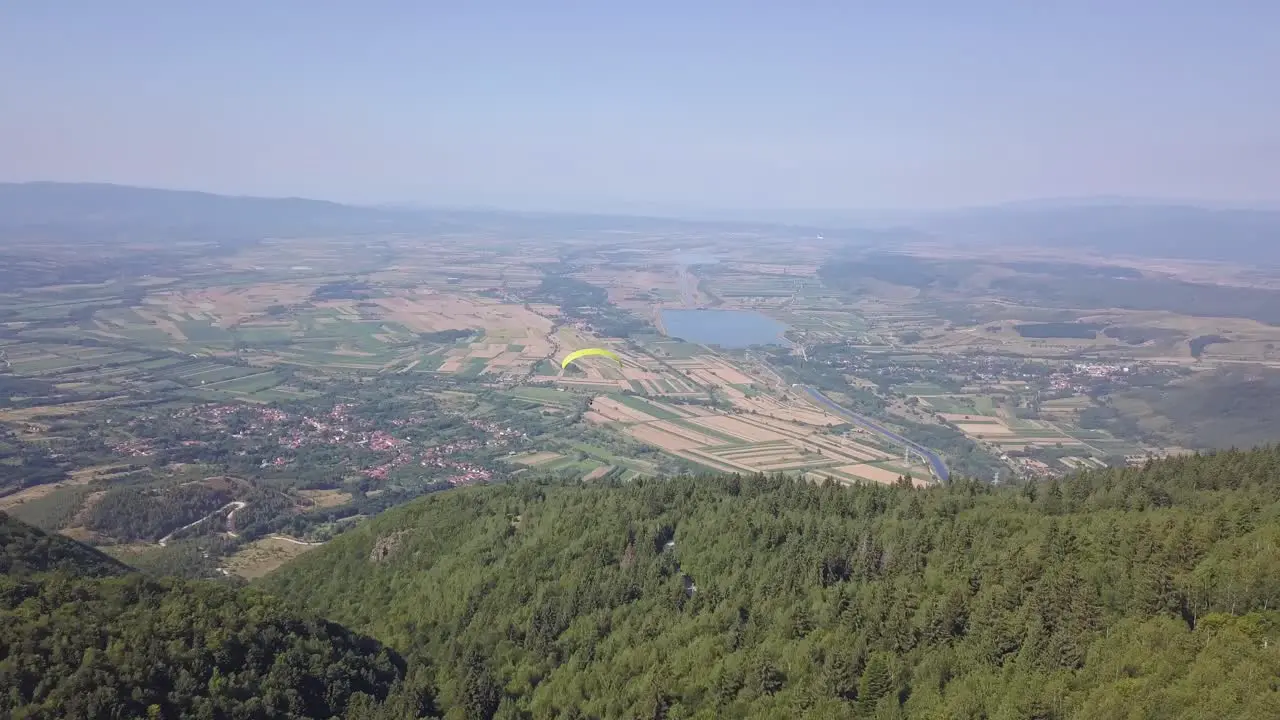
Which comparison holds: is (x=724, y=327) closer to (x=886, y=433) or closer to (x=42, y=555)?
(x=886, y=433)

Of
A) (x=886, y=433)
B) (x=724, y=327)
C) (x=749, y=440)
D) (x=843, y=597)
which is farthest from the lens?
(x=724, y=327)

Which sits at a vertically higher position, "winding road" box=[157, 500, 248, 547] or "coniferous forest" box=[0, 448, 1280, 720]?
"coniferous forest" box=[0, 448, 1280, 720]

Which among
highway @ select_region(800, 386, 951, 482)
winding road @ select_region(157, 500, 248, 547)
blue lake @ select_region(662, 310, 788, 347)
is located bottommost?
winding road @ select_region(157, 500, 248, 547)

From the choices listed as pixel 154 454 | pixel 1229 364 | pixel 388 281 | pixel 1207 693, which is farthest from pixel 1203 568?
pixel 388 281

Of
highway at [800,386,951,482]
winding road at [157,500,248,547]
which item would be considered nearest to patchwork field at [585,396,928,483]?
highway at [800,386,951,482]

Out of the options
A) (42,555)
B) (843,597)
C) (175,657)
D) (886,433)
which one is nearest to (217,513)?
(42,555)

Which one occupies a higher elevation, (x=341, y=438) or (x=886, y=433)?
(x=886, y=433)

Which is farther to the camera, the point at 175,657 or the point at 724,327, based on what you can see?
the point at 724,327

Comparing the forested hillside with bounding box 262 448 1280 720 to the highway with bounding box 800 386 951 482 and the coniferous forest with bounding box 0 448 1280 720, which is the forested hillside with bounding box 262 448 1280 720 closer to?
the coniferous forest with bounding box 0 448 1280 720
